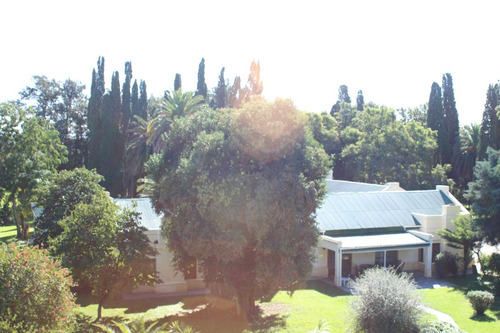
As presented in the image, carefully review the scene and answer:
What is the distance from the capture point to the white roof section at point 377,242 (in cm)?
2117

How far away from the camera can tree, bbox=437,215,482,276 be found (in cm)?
2194

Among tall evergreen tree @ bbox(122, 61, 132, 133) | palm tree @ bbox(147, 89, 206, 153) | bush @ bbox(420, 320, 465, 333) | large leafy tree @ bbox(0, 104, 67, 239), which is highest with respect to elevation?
tall evergreen tree @ bbox(122, 61, 132, 133)

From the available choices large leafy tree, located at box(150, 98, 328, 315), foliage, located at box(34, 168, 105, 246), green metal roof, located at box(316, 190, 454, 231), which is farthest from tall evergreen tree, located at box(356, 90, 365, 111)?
foliage, located at box(34, 168, 105, 246)

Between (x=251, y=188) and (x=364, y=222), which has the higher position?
(x=251, y=188)

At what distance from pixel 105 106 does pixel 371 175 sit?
27246 millimetres

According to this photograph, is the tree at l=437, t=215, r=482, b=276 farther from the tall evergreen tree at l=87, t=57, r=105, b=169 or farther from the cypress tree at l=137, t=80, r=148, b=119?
the tall evergreen tree at l=87, t=57, r=105, b=169

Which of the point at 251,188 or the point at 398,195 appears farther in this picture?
the point at 398,195

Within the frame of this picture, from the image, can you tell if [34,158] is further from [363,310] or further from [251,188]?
[363,310]

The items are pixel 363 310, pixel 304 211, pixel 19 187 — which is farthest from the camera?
pixel 19 187

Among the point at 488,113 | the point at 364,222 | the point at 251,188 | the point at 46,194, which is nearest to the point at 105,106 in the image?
the point at 46,194

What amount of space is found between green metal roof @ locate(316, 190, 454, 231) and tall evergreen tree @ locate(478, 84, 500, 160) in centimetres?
1667

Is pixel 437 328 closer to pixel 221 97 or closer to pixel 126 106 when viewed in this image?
pixel 221 97

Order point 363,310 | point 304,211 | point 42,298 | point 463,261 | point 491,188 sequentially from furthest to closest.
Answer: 1. point 463,261
2. point 491,188
3. point 304,211
4. point 363,310
5. point 42,298

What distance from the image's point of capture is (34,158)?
1038 inches
